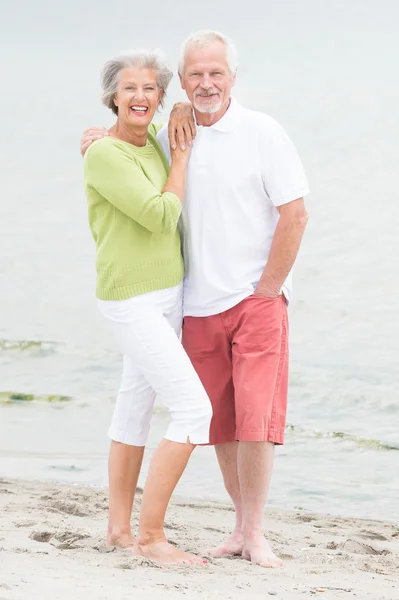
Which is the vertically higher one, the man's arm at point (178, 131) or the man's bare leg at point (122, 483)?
the man's arm at point (178, 131)

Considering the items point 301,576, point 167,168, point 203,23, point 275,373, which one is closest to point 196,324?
point 275,373

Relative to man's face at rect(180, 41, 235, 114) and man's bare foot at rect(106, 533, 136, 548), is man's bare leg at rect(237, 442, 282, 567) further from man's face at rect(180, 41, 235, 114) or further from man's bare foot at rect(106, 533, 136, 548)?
man's face at rect(180, 41, 235, 114)


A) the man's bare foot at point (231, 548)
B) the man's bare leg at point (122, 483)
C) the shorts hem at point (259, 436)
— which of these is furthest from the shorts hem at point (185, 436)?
the man's bare foot at point (231, 548)

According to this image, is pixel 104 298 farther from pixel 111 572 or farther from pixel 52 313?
pixel 52 313

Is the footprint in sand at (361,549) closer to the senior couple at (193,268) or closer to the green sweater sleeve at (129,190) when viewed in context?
the senior couple at (193,268)

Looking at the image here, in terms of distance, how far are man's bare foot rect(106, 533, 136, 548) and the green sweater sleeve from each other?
112 cm

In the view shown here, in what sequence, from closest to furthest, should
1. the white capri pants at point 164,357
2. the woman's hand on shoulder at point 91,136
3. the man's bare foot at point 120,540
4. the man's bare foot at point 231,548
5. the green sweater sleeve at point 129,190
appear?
1. the green sweater sleeve at point 129,190
2. the white capri pants at point 164,357
3. the woman's hand on shoulder at point 91,136
4. the man's bare foot at point 120,540
5. the man's bare foot at point 231,548

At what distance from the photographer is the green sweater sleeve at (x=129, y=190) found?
11.7 feet

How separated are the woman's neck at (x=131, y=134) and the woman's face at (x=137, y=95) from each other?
3 centimetres

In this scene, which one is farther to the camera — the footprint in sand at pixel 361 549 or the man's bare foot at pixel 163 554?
the footprint in sand at pixel 361 549

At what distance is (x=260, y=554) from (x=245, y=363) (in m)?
0.68

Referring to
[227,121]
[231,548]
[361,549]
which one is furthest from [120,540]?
[227,121]

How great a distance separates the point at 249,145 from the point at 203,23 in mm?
24506

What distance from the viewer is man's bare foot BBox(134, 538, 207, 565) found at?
368cm
